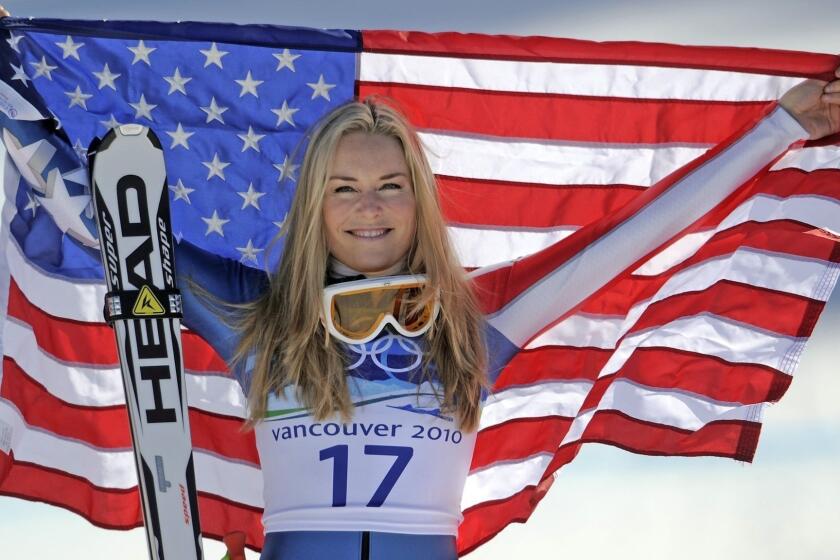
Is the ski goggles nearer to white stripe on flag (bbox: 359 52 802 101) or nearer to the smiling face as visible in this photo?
the smiling face

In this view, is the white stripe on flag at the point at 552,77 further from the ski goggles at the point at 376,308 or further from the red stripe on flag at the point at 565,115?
the ski goggles at the point at 376,308

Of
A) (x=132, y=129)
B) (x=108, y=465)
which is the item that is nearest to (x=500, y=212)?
(x=132, y=129)

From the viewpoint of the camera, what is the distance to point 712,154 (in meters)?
4.40

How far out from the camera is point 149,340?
12.8 feet

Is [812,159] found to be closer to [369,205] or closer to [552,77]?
[552,77]

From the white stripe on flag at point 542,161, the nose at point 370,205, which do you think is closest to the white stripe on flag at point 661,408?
the white stripe on flag at point 542,161

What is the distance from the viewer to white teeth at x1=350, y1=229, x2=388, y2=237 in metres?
3.93

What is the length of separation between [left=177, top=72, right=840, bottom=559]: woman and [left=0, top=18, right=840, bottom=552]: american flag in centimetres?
66

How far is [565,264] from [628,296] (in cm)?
61

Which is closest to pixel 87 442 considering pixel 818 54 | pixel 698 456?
pixel 698 456

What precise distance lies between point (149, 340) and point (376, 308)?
698mm

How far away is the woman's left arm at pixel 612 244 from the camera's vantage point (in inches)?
163

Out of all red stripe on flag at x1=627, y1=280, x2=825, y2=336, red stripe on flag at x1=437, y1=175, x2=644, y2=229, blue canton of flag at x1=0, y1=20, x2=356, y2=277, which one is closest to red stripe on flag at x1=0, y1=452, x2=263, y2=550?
blue canton of flag at x1=0, y1=20, x2=356, y2=277

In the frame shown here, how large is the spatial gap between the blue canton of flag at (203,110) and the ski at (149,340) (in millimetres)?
512
